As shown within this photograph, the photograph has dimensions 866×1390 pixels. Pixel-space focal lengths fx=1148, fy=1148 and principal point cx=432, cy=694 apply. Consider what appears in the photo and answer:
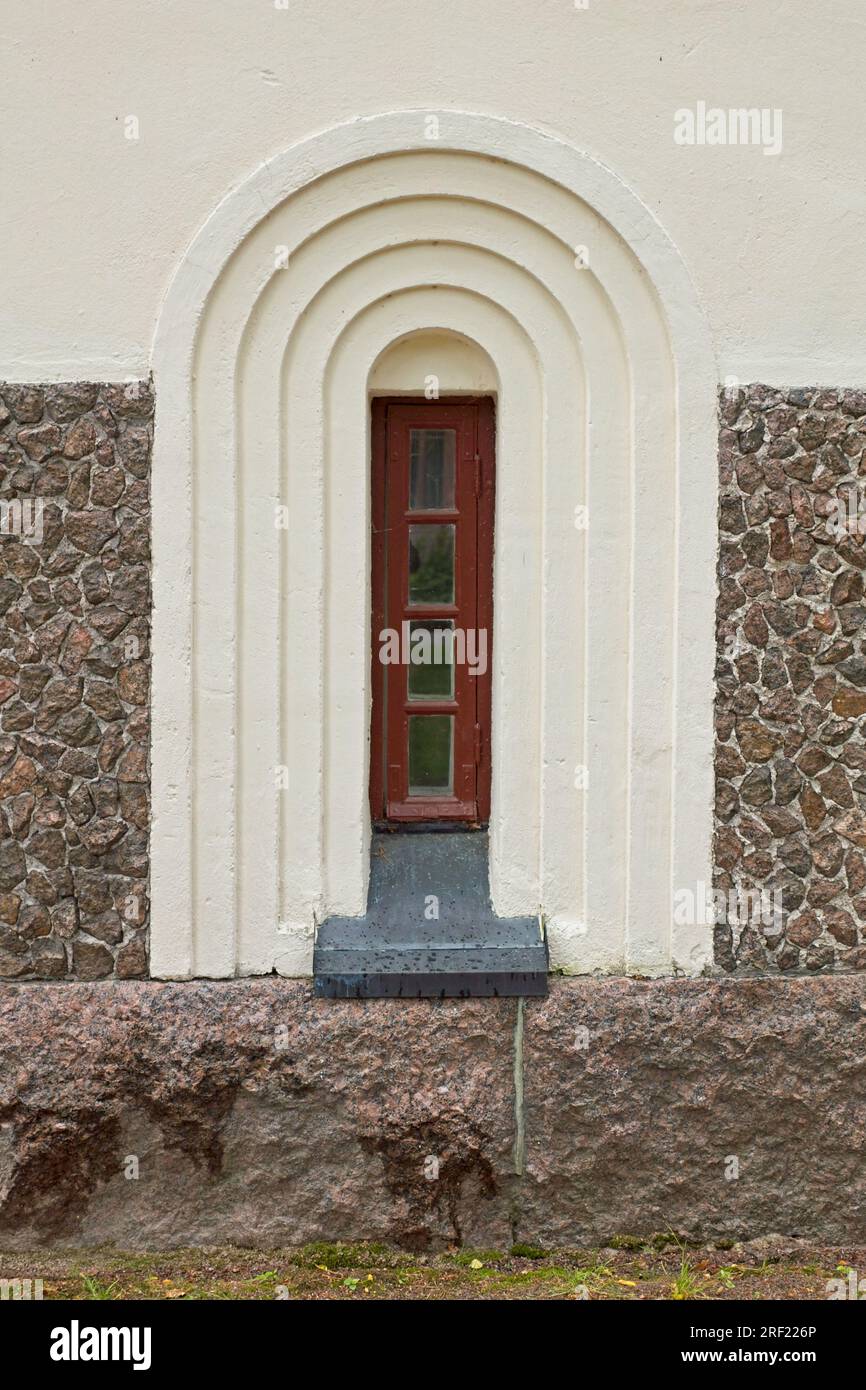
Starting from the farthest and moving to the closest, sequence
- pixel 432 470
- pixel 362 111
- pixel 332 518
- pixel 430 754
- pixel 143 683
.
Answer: pixel 430 754
pixel 432 470
pixel 332 518
pixel 143 683
pixel 362 111

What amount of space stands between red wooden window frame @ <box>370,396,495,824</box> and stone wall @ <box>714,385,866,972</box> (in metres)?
1.06

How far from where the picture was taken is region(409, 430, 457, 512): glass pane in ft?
17.0

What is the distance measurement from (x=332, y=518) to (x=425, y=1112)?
249cm

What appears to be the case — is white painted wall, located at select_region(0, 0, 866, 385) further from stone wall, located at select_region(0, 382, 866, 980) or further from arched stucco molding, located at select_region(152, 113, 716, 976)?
stone wall, located at select_region(0, 382, 866, 980)

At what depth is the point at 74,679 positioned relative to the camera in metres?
4.71

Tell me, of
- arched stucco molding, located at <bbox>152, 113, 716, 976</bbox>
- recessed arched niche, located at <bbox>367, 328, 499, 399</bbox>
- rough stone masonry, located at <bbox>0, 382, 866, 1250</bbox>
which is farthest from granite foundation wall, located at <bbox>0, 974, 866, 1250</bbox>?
recessed arched niche, located at <bbox>367, 328, 499, 399</bbox>

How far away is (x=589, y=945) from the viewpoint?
16.0 ft

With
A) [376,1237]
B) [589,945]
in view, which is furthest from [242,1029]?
[589,945]

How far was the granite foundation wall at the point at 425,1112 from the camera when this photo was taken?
4.70 meters

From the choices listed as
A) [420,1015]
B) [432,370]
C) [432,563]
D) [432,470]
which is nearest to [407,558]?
[432,563]

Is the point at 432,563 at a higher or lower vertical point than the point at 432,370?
lower

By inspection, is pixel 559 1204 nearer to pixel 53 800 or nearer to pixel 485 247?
pixel 53 800

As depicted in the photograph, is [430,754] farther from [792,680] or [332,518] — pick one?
[792,680]

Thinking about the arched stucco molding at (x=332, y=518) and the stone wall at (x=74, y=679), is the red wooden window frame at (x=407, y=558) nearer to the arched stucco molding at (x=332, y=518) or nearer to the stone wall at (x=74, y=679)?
the arched stucco molding at (x=332, y=518)
